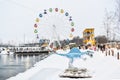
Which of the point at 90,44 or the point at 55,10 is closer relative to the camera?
the point at 55,10

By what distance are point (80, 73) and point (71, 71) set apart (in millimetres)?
581

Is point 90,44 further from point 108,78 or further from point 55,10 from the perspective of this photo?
point 108,78

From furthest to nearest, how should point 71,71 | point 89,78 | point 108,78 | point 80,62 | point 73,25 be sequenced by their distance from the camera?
point 73,25 < point 80,62 < point 71,71 < point 89,78 < point 108,78

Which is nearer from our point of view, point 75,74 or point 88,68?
point 75,74

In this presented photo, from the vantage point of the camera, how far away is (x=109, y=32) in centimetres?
5928

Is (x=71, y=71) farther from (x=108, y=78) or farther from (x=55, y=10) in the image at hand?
(x=55, y=10)

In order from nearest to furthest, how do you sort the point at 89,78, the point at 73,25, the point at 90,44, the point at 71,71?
the point at 89,78
the point at 71,71
the point at 73,25
the point at 90,44

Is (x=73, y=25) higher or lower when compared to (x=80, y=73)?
higher

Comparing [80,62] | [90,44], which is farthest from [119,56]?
[90,44]

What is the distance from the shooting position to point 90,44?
58688 mm

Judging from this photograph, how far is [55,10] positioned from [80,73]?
36796 mm

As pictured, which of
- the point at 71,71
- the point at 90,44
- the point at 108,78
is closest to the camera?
the point at 108,78

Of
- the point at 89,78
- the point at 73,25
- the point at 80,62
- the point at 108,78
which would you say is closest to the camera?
the point at 108,78

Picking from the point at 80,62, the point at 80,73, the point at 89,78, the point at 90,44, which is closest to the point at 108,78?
the point at 89,78
